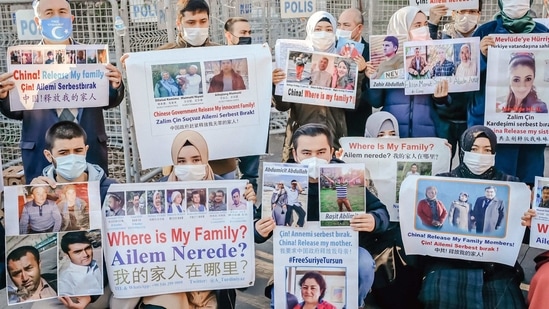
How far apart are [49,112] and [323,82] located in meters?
1.76

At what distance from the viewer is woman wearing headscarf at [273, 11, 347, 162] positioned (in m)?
4.38

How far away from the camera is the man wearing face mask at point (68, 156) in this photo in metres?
3.41

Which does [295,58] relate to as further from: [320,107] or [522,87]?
[522,87]

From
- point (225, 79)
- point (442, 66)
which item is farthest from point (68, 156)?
point (442, 66)

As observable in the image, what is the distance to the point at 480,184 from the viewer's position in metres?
3.45

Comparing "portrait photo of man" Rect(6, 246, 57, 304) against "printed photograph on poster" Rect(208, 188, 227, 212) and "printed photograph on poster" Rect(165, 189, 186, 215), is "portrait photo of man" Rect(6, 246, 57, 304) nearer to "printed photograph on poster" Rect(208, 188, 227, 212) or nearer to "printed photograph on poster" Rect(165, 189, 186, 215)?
"printed photograph on poster" Rect(165, 189, 186, 215)

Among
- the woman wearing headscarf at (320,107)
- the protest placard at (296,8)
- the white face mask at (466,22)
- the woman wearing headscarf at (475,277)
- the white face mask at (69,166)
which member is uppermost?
the protest placard at (296,8)

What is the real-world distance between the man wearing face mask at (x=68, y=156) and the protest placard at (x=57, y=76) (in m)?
0.54

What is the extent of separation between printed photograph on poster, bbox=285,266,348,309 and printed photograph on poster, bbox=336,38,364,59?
160cm

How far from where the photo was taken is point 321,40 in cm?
438

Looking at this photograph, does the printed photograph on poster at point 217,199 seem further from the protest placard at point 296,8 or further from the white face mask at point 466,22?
the protest placard at point 296,8

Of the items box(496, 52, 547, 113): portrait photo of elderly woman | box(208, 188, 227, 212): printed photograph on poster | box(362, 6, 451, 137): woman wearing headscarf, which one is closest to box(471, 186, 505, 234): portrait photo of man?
box(496, 52, 547, 113): portrait photo of elderly woman

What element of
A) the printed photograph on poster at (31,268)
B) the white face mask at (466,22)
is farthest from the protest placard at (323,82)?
the printed photograph on poster at (31,268)

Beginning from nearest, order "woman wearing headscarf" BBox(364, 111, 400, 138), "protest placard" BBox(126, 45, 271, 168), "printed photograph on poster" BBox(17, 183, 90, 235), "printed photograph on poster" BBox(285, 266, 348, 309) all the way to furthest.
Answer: "printed photograph on poster" BBox(17, 183, 90, 235) → "printed photograph on poster" BBox(285, 266, 348, 309) → "protest placard" BBox(126, 45, 271, 168) → "woman wearing headscarf" BBox(364, 111, 400, 138)
